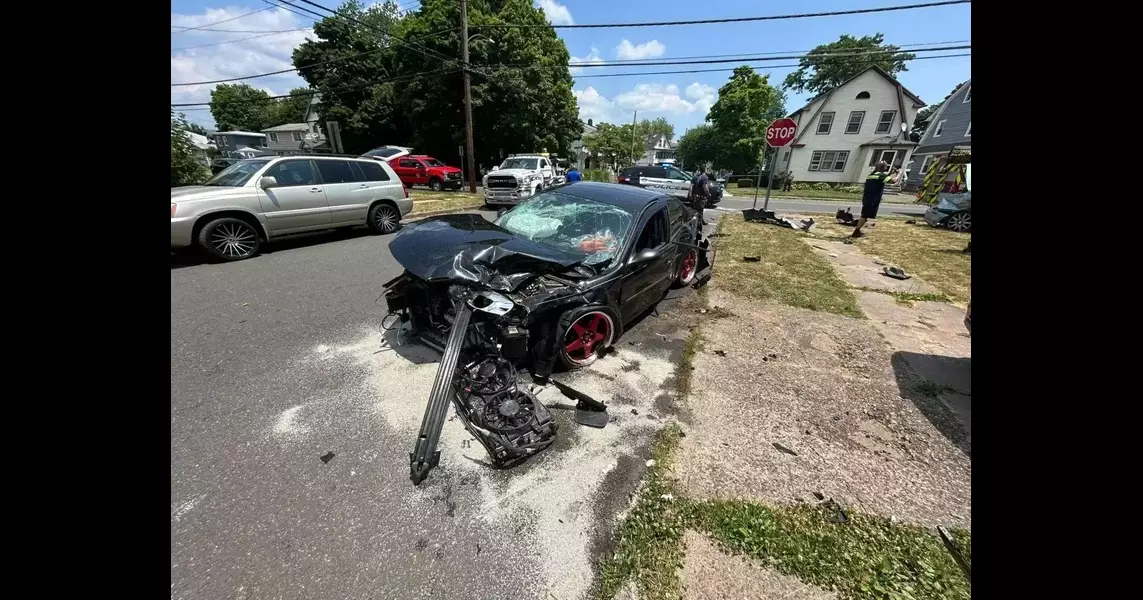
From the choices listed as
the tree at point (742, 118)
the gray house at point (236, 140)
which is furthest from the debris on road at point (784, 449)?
the gray house at point (236, 140)

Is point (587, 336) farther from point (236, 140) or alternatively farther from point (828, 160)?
point (236, 140)

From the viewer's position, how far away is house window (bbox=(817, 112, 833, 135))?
30.2 meters

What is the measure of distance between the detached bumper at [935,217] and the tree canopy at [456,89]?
56.7 ft

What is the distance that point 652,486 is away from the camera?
7.79 feet

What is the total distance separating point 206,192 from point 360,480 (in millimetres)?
6419

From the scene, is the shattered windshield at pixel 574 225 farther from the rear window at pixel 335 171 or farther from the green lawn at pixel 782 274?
the rear window at pixel 335 171

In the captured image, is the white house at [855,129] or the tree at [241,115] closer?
the white house at [855,129]

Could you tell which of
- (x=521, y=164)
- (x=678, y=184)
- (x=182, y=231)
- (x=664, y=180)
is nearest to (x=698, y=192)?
(x=678, y=184)

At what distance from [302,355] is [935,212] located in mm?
16867

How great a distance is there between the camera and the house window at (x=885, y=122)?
93.2 feet

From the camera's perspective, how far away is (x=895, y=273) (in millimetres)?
6988

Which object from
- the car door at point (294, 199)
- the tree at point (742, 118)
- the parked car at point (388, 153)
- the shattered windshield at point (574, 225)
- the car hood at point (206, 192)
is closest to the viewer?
the shattered windshield at point (574, 225)

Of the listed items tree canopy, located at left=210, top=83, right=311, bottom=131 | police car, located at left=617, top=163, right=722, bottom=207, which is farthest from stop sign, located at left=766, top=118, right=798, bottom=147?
tree canopy, located at left=210, top=83, right=311, bottom=131

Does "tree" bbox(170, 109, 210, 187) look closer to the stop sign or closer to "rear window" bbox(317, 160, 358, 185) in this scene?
"rear window" bbox(317, 160, 358, 185)
